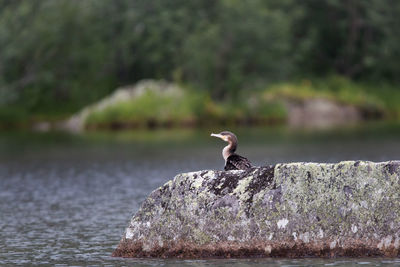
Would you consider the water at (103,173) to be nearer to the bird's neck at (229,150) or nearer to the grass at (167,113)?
the bird's neck at (229,150)

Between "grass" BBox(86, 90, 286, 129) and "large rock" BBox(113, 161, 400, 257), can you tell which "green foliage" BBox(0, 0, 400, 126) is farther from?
"large rock" BBox(113, 161, 400, 257)

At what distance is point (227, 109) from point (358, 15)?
2883cm

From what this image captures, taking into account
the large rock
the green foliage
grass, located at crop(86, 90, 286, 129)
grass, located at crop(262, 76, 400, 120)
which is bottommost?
the large rock

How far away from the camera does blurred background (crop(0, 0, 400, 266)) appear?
46.4 m

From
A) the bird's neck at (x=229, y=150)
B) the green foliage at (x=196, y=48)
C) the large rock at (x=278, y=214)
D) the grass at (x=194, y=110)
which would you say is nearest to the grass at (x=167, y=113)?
the grass at (x=194, y=110)

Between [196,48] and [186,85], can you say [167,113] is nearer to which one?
[186,85]

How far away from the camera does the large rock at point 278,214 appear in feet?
53.9

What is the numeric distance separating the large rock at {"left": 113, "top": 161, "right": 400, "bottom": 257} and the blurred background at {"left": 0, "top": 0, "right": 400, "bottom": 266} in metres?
16.9

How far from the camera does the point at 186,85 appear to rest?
86188 millimetres

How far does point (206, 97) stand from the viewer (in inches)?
3260

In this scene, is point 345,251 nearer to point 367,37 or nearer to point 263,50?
point 263,50

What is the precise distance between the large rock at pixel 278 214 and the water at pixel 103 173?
0.37 meters

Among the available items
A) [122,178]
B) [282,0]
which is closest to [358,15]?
[282,0]

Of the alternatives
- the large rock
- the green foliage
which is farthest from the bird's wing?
the green foliage
